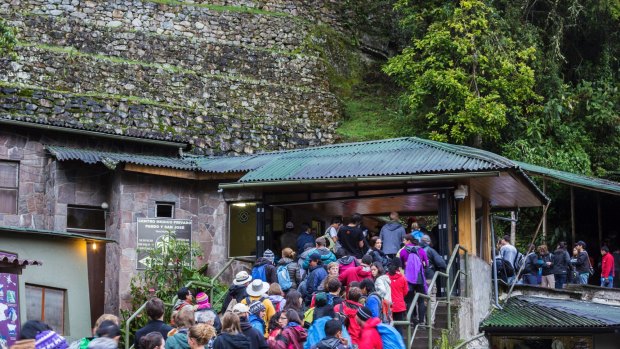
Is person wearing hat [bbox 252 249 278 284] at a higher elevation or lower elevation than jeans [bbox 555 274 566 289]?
higher

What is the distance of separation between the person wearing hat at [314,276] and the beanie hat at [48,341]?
757 cm

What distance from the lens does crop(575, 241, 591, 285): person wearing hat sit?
91.9 ft

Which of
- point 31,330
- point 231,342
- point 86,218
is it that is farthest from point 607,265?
point 31,330

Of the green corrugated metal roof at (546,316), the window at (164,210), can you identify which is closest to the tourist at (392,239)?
the green corrugated metal roof at (546,316)

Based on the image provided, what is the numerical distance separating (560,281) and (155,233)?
9.88 meters

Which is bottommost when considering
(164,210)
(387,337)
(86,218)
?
(387,337)

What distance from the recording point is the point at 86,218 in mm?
25812

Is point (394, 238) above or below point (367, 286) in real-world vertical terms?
above

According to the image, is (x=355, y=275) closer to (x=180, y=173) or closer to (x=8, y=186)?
(x=180, y=173)

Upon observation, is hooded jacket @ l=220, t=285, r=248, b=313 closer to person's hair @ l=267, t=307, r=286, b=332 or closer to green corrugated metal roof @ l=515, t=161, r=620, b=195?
person's hair @ l=267, t=307, r=286, b=332

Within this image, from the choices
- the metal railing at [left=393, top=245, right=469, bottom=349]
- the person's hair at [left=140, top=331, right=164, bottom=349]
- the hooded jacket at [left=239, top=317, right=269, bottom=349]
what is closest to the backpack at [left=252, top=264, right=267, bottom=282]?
the metal railing at [left=393, top=245, right=469, bottom=349]

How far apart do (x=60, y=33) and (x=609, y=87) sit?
17384 millimetres

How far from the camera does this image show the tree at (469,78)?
33.9m

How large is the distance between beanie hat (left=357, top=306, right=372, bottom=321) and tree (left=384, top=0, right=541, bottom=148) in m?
19.2
